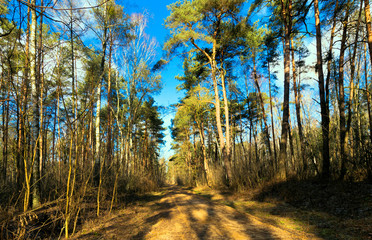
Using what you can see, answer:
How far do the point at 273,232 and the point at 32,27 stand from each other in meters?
8.25

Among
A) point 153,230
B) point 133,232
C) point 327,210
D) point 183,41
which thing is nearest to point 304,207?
point 327,210

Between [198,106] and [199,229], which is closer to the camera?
[199,229]

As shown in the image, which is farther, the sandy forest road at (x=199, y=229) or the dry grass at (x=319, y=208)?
the dry grass at (x=319, y=208)

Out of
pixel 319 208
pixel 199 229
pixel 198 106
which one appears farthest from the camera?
pixel 198 106

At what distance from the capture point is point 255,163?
315 inches

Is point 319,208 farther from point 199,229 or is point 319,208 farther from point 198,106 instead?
point 198,106

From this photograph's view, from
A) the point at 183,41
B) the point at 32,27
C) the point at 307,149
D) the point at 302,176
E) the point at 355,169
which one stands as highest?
the point at 183,41

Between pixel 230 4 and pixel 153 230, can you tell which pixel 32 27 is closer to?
pixel 153 230

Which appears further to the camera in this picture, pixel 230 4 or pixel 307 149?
pixel 230 4

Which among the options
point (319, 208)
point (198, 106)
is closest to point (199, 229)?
point (319, 208)

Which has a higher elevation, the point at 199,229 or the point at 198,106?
the point at 198,106

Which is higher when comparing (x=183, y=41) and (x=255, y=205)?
(x=183, y=41)

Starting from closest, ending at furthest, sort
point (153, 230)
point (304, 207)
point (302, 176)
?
point (153, 230), point (304, 207), point (302, 176)

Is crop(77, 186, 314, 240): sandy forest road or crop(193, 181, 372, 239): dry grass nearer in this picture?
crop(77, 186, 314, 240): sandy forest road
